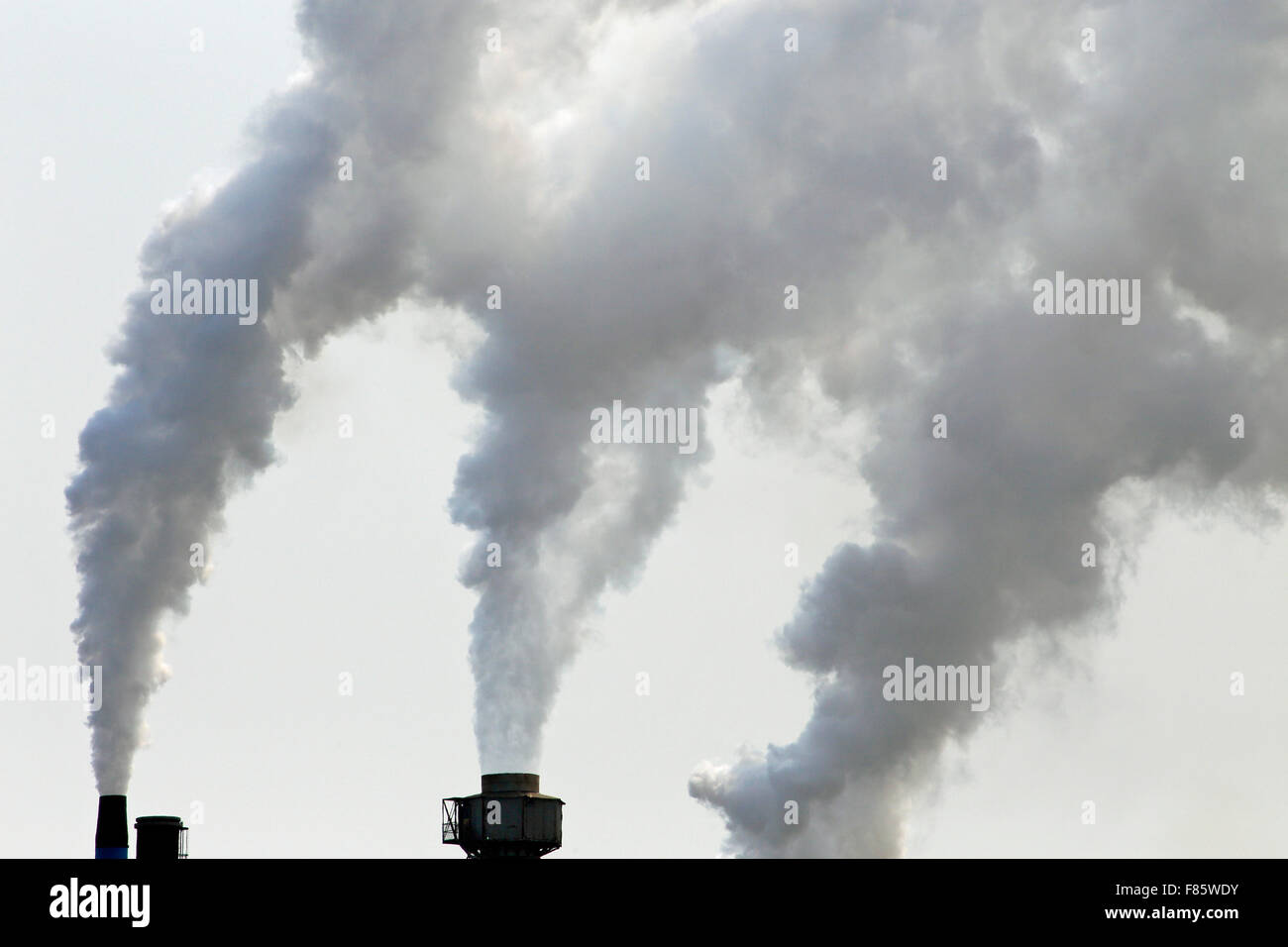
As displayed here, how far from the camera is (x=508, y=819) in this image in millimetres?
82750

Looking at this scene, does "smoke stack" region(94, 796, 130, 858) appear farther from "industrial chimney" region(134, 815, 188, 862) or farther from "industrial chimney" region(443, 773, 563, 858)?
"industrial chimney" region(443, 773, 563, 858)

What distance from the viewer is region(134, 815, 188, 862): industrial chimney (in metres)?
83.1

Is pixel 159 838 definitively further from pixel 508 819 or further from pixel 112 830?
Answer: pixel 508 819

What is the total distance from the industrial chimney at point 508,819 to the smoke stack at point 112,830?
41.7ft

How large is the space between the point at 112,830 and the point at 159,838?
1.77m

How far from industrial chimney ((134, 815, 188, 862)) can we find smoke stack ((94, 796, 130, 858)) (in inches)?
20.4

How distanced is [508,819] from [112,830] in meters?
15.1

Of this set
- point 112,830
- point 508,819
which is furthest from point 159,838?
point 508,819

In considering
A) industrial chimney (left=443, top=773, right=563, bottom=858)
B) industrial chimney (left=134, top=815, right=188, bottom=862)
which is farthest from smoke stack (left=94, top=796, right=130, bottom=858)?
industrial chimney (left=443, top=773, right=563, bottom=858)
